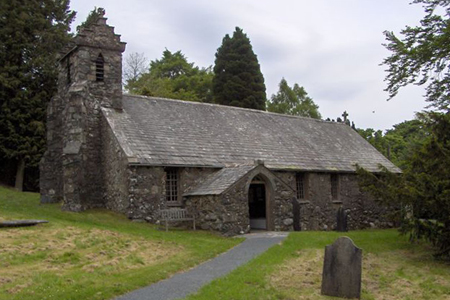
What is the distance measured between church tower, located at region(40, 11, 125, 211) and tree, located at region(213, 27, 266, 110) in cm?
2185

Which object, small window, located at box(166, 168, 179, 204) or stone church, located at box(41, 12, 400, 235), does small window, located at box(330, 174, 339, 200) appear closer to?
stone church, located at box(41, 12, 400, 235)

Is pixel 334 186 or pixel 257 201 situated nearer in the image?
pixel 257 201

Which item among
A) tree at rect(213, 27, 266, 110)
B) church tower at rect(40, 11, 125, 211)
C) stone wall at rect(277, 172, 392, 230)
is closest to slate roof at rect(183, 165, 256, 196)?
stone wall at rect(277, 172, 392, 230)

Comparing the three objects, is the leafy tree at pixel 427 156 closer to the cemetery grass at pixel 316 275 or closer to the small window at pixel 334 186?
the cemetery grass at pixel 316 275

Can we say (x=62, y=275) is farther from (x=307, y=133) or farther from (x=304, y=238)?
(x=307, y=133)

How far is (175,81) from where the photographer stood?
177 ft

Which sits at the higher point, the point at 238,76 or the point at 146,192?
the point at 238,76

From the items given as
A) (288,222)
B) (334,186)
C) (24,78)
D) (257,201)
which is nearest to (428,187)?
(288,222)

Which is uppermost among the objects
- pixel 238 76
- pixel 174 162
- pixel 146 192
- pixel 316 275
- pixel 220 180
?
pixel 238 76

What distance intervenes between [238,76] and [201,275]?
1441 inches

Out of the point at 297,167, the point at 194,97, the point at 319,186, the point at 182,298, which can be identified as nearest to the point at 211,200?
the point at 297,167

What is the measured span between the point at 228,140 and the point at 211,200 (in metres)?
6.88

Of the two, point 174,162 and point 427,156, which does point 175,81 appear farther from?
point 427,156

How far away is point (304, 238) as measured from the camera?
60.9ft
